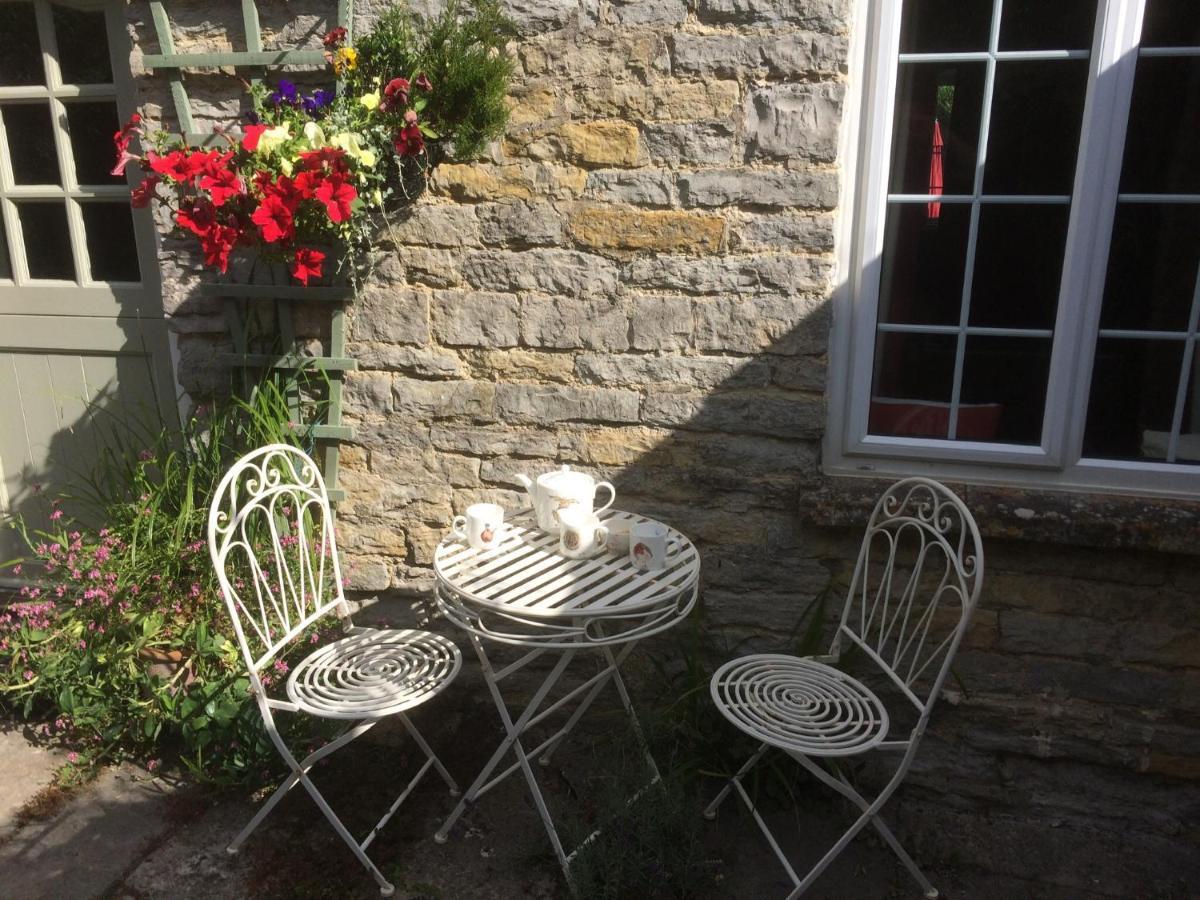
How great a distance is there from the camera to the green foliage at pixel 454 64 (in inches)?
102

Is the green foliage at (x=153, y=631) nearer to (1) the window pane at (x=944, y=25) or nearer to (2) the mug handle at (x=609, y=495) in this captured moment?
(2) the mug handle at (x=609, y=495)

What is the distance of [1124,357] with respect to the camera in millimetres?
2611

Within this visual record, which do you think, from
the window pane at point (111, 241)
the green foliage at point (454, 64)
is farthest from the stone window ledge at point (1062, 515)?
the window pane at point (111, 241)

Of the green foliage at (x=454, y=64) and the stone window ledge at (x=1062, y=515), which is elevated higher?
the green foliage at (x=454, y=64)

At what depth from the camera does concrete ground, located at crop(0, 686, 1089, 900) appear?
2.38 metres

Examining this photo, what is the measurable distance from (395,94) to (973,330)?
6.19 ft

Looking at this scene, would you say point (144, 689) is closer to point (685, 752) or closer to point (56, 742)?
point (56, 742)

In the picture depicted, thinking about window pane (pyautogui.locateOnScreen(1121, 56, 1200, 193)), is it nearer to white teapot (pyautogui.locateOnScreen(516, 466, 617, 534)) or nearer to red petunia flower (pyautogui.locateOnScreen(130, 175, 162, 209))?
white teapot (pyautogui.locateOnScreen(516, 466, 617, 534))

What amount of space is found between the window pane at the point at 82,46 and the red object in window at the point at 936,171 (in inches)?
117

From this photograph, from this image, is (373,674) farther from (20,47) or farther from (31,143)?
(20,47)

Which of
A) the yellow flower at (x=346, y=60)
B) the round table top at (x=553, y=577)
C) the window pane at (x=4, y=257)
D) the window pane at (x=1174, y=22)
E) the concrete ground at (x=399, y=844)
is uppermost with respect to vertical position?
the window pane at (x=1174, y=22)

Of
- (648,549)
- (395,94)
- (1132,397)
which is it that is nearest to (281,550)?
(648,549)

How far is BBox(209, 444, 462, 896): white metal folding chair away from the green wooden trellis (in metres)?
0.20

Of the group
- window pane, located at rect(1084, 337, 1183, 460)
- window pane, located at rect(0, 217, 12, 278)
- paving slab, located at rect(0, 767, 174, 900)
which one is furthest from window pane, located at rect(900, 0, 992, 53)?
window pane, located at rect(0, 217, 12, 278)
